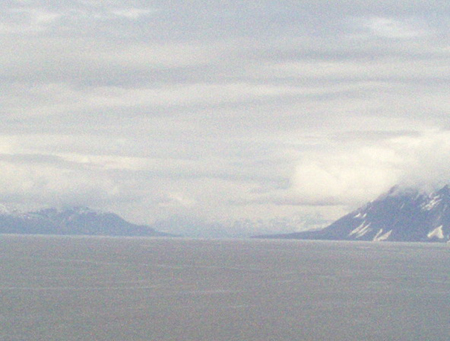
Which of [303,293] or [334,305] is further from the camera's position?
[303,293]

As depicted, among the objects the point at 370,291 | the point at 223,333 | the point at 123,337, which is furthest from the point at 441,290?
the point at 123,337

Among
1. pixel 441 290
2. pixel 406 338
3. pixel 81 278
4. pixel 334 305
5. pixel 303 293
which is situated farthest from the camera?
pixel 81 278

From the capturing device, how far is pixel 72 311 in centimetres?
11806

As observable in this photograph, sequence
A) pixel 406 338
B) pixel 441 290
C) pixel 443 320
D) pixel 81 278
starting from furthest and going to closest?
pixel 81 278
pixel 441 290
pixel 443 320
pixel 406 338

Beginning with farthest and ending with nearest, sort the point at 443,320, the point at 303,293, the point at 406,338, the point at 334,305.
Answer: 1. the point at 303,293
2. the point at 334,305
3. the point at 443,320
4. the point at 406,338

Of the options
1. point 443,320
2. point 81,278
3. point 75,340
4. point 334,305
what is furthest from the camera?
point 81,278

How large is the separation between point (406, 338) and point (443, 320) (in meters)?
20.4

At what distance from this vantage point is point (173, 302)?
133 meters

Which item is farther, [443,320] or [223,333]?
[443,320]

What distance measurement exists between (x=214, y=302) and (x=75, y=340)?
44669 mm

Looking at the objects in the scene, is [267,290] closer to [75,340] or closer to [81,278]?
[81,278]

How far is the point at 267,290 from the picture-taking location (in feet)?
515

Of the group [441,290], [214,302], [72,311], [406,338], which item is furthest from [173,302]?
[441,290]

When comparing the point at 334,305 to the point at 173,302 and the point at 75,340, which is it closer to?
the point at 173,302
